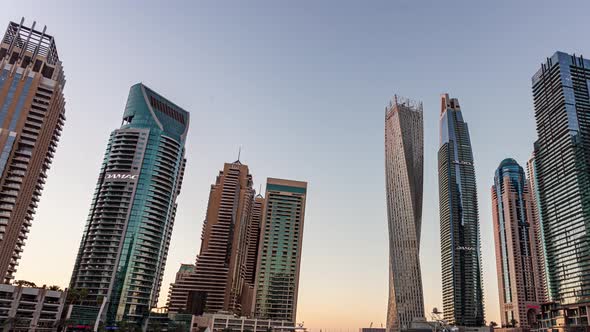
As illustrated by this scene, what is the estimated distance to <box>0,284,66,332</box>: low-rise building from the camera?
118 meters

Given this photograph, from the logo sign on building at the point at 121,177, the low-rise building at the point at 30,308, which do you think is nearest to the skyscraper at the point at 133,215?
the logo sign on building at the point at 121,177

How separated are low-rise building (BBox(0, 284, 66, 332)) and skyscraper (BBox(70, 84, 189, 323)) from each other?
2146 centimetres

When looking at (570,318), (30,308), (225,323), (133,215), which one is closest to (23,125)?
(133,215)

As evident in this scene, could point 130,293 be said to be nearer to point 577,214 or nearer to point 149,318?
point 149,318

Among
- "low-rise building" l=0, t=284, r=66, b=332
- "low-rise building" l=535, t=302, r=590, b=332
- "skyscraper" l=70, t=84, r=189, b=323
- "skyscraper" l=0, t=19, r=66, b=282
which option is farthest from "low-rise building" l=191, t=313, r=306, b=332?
"low-rise building" l=535, t=302, r=590, b=332

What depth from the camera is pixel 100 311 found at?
146m

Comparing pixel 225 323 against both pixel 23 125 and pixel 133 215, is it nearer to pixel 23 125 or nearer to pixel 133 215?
pixel 133 215

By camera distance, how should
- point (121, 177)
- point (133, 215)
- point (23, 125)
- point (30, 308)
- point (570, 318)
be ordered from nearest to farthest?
point (30, 308)
point (23, 125)
point (133, 215)
point (121, 177)
point (570, 318)

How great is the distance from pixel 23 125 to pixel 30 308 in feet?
187

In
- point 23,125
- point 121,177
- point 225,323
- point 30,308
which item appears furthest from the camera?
point 225,323

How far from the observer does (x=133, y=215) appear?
16888 cm

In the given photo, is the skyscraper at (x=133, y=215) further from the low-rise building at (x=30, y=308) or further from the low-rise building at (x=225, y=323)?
the low-rise building at (x=30, y=308)

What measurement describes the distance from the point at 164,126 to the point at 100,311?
7594cm

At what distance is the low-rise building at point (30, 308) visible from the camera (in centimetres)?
11766
